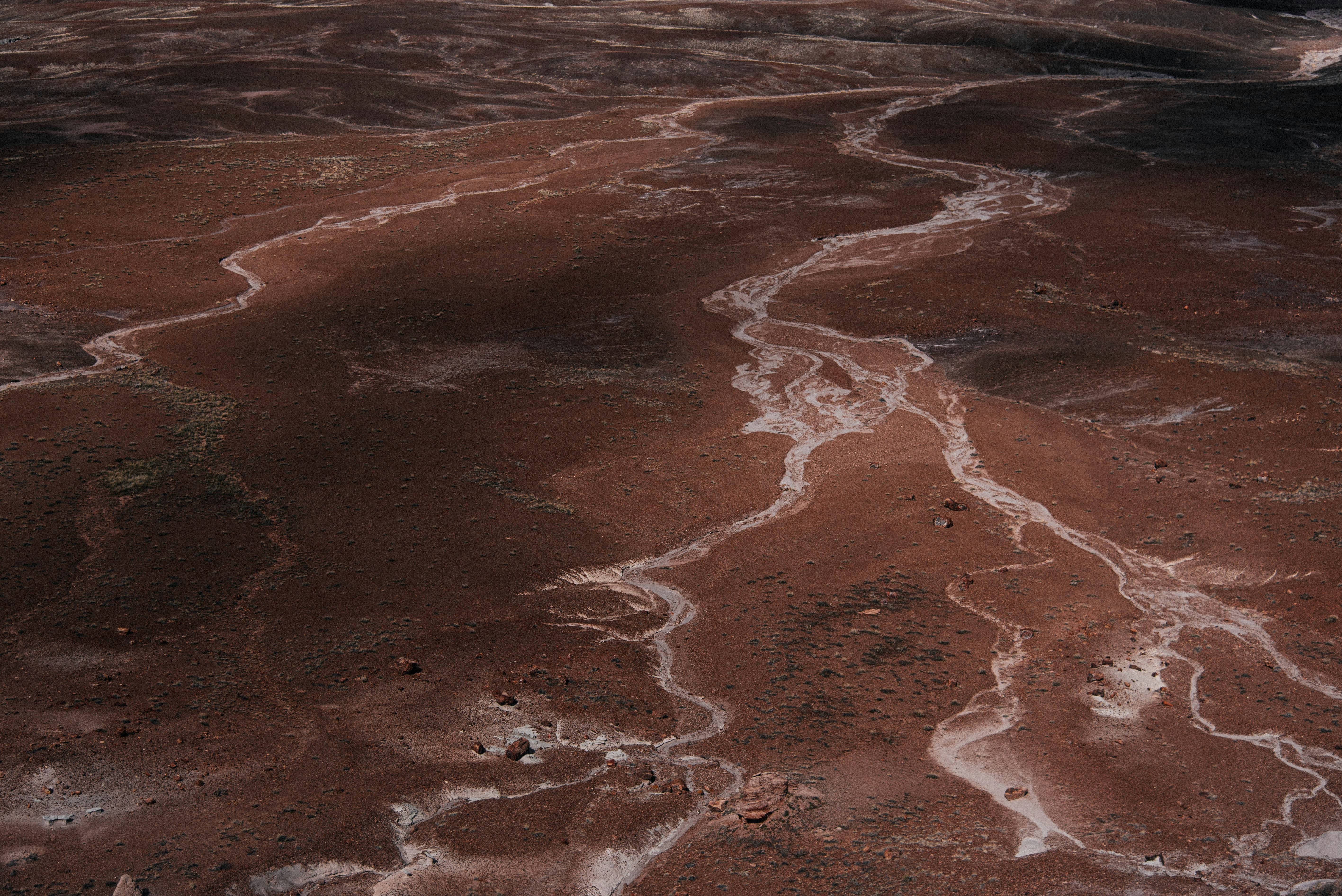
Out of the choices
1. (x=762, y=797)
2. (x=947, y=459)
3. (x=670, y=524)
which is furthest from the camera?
(x=947, y=459)

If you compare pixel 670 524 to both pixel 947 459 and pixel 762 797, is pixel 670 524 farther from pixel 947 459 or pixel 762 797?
pixel 762 797

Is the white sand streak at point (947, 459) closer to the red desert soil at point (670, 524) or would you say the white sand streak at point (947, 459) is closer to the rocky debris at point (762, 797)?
the red desert soil at point (670, 524)

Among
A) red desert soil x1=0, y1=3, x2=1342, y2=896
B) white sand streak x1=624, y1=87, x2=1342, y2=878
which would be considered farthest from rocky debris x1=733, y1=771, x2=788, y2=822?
white sand streak x1=624, y1=87, x2=1342, y2=878

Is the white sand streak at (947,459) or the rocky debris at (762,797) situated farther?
the white sand streak at (947,459)

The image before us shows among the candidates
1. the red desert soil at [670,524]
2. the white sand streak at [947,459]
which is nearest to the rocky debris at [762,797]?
the red desert soil at [670,524]

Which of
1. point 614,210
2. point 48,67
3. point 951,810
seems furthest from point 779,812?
point 48,67

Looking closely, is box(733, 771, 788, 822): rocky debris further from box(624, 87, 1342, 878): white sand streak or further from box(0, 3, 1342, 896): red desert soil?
box(624, 87, 1342, 878): white sand streak

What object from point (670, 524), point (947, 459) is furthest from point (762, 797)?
point (947, 459)
